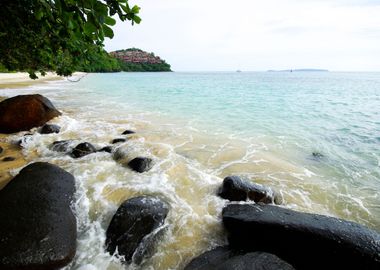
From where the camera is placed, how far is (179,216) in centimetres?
462

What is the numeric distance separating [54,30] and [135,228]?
3.91 meters

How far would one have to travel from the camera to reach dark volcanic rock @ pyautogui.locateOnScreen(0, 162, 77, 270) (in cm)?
309

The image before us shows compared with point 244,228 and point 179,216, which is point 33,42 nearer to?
point 179,216

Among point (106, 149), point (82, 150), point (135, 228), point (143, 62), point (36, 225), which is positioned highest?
point (36, 225)

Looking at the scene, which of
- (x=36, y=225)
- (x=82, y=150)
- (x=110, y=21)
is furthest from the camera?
(x=82, y=150)

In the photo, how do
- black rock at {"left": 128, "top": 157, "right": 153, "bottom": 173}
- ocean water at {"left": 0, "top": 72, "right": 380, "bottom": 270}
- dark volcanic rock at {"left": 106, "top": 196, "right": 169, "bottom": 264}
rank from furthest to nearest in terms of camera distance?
black rock at {"left": 128, "top": 157, "right": 153, "bottom": 173} < ocean water at {"left": 0, "top": 72, "right": 380, "bottom": 270} < dark volcanic rock at {"left": 106, "top": 196, "right": 169, "bottom": 264}

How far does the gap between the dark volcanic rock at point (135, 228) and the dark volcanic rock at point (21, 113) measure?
7.49m

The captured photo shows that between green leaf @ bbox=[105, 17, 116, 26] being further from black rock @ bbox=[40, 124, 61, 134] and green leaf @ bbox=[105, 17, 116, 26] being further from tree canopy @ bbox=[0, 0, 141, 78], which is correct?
black rock @ bbox=[40, 124, 61, 134]

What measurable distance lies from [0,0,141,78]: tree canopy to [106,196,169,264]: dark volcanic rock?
2654 millimetres

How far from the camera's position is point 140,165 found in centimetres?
641

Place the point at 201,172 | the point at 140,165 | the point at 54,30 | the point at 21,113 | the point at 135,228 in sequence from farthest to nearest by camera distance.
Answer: the point at 21,113 → the point at 201,172 → the point at 140,165 → the point at 54,30 → the point at 135,228

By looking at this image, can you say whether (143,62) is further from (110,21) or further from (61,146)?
(110,21)

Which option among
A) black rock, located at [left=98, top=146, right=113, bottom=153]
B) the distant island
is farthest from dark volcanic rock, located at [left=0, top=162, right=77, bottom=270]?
the distant island

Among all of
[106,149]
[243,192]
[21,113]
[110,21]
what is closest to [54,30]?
[110,21]
